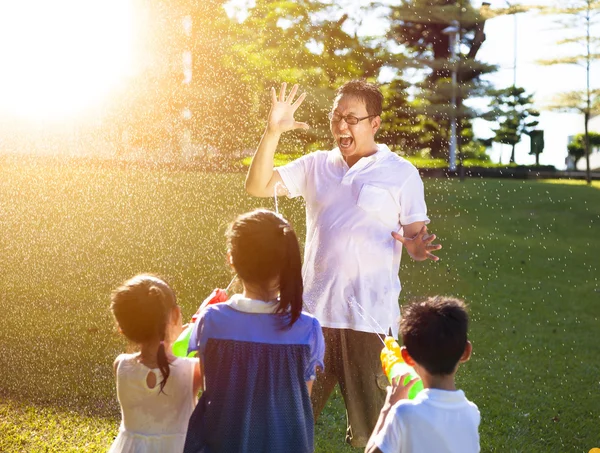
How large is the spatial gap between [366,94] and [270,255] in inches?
46.1

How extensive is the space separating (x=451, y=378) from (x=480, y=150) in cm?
3126

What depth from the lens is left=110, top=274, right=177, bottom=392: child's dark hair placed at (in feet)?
8.84

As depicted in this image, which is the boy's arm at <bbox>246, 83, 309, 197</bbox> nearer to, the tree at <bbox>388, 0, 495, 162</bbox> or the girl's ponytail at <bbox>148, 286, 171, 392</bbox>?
the girl's ponytail at <bbox>148, 286, 171, 392</bbox>

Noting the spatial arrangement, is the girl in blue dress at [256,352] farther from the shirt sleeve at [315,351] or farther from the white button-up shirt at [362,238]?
the white button-up shirt at [362,238]

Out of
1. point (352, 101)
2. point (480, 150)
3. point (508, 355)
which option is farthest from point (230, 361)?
point (480, 150)

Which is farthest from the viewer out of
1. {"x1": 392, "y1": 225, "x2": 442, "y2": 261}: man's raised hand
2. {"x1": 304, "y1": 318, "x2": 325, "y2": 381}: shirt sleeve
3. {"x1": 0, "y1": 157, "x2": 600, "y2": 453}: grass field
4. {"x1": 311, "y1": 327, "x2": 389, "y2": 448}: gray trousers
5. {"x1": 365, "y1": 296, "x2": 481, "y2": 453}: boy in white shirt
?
{"x1": 0, "y1": 157, "x2": 600, "y2": 453}: grass field

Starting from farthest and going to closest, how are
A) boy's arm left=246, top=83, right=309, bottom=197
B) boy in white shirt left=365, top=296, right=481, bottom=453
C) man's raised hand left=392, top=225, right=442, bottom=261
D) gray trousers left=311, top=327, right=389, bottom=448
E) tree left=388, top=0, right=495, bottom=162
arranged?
tree left=388, top=0, right=495, bottom=162
gray trousers left=311, top=327, right=389, bottom=448
boy's arm left=246, top=83, right=309, bottom=197
man's raised hand left=392, top=225, right=442, bottom=261
boy in white shirt left=365, top=296, right=481, bottom=453

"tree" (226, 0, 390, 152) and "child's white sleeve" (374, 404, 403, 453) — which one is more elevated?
"tree" (226, 0, 390, 152)

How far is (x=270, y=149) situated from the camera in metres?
3.28

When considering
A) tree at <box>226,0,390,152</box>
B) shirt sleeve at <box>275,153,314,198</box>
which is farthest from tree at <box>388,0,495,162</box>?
shirt sleeve at <box>275,153,314,198</box>

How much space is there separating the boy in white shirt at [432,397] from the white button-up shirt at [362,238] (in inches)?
33.2

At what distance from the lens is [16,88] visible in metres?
18.6

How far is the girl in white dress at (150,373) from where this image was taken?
2701 millimetres

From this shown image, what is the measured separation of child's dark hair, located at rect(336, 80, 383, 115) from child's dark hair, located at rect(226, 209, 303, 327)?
1.05 m
